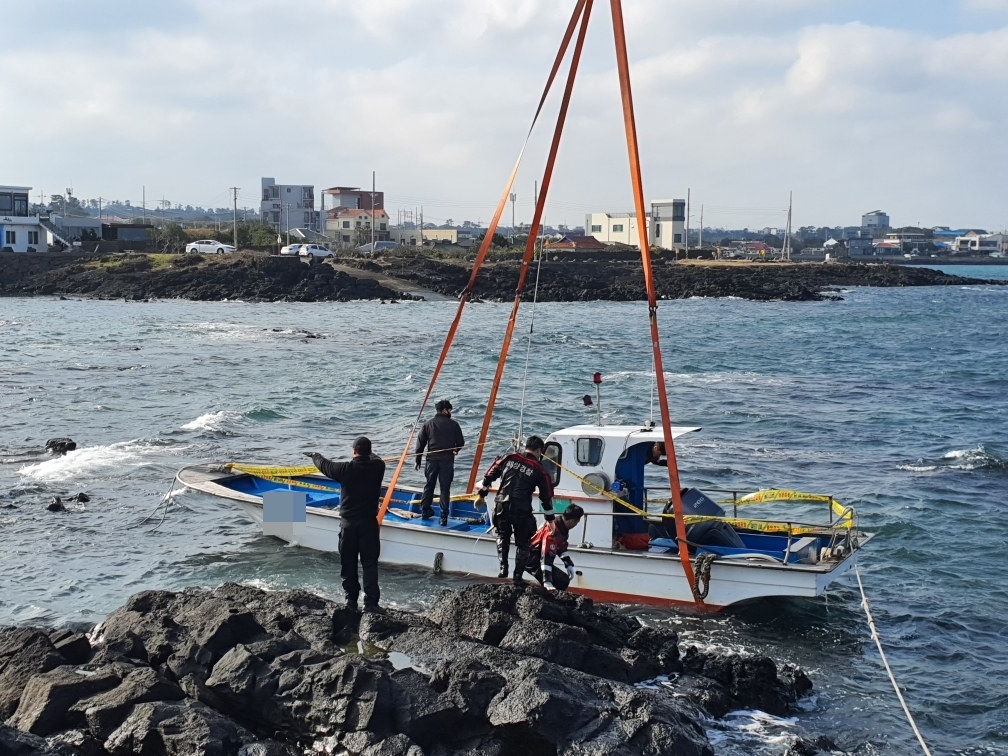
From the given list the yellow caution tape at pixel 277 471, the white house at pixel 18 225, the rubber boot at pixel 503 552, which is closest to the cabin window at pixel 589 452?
the rubber boot at pixel 503 552

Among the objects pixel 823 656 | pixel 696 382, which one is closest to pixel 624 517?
pixel 823 656

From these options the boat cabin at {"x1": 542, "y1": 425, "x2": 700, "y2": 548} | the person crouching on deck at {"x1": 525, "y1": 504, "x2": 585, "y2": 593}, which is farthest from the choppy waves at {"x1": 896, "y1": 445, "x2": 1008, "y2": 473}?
the person crouching on deck at {"x1": 525, "y1": 504, "x2": 585, "y2": 593}

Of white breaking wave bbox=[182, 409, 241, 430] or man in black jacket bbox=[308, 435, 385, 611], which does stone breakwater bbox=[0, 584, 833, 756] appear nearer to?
man in black jacket bbox=[308, 435, 385, 611]

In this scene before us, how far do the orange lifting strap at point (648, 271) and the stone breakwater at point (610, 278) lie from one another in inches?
2572

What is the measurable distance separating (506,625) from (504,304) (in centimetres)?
6636

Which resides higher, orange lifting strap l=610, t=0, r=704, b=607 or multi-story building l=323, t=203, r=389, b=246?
multi-story building l=323, t=203, r=389, b=246

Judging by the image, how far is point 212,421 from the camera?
27.6 meters

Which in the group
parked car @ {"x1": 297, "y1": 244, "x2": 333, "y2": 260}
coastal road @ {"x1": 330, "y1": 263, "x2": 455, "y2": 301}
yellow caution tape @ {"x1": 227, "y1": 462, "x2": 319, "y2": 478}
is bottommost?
yellow caution tape @ {"x1": 227, "y1": 462, "x2": 319, "y2": 478}

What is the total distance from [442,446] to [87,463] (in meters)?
10.8

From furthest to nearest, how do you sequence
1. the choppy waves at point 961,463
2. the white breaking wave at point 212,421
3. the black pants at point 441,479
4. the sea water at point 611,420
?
the white breaking wave at point 212,421 → the choppy waves at point 961,463 → the black pants at point 441,479 → the sea water at point 611,420

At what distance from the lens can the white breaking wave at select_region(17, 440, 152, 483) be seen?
21.2 metres

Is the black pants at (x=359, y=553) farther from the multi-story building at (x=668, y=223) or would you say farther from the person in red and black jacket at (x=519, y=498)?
the multi-story building at (x=668, y=223)

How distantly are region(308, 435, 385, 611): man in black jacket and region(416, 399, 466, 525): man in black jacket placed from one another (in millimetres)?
3433

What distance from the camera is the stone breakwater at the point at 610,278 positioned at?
82500mm
